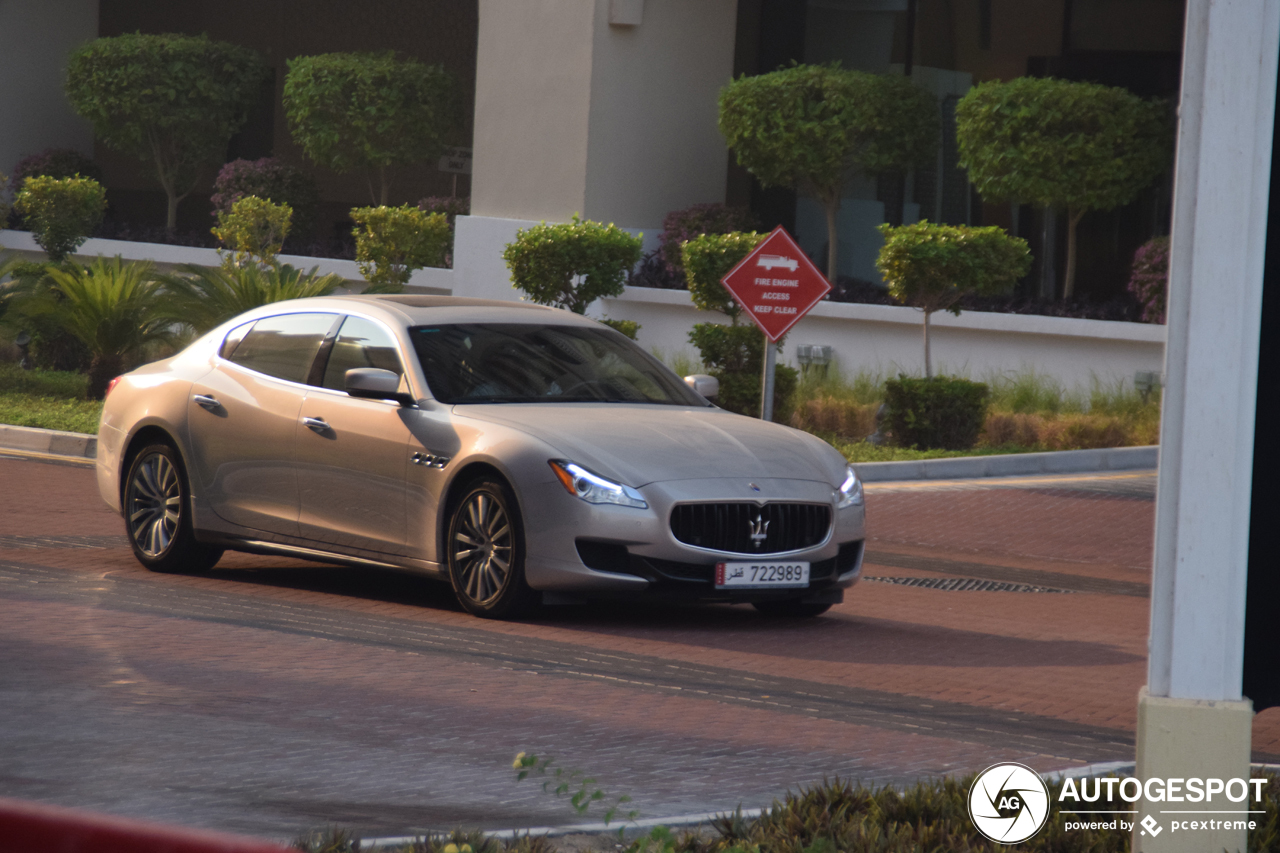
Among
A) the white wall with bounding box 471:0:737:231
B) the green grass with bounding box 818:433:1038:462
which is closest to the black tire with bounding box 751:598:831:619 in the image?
the green grass with bounding box 818:433:1038:462

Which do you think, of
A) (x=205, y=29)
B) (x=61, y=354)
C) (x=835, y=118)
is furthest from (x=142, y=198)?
(x=835, y=118)

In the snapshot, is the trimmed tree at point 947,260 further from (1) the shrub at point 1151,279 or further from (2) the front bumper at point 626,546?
(2) the front bumper at point 626,546

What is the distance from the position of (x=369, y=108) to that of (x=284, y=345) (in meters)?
22.2

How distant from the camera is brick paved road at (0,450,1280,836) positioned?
565 cm

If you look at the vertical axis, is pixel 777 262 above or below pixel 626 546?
above

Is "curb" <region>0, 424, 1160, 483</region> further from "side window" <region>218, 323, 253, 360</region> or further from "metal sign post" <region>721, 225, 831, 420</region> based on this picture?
"side window" <region>218, 323, 253, 360</region>

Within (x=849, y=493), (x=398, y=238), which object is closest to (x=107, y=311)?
(x=398, y=238)

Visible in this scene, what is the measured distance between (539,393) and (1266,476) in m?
5.78

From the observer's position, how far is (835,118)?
26281 millimetres

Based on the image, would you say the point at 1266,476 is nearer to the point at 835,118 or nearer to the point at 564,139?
the point at 835,118

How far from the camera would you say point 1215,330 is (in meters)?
4.25

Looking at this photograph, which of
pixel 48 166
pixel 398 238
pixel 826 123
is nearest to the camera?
pixel 826 123

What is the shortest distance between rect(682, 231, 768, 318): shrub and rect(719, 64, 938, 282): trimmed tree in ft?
14.2
